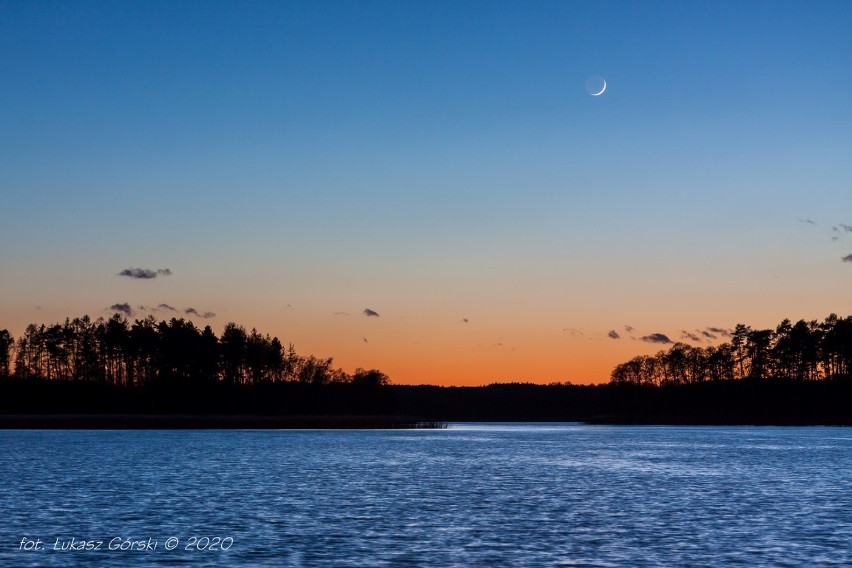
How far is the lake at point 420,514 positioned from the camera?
121 feet

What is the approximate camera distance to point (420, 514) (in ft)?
164

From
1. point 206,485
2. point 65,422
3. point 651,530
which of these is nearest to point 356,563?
point 651,530

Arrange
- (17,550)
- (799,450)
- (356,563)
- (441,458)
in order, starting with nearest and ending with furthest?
1. (356,563)
2. (17,550)
3. (441,458)
4. (799,450)

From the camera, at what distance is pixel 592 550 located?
3809 centimetres

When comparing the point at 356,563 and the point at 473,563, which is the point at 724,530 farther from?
the point at 356,563

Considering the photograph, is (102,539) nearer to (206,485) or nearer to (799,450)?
(206,485)

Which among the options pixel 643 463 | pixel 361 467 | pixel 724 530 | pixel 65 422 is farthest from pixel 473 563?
pixel 65 422

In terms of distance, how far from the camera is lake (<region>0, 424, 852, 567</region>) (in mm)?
36844

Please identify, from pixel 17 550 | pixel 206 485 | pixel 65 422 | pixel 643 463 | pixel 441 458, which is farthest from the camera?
pixel 65 422

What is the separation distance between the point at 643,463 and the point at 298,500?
51.2 m

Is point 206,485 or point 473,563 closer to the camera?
point 473,563

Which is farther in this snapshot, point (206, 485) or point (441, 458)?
point (441, 458)

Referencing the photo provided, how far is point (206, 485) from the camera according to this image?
67.5 metres

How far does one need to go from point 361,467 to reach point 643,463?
29832 mm
